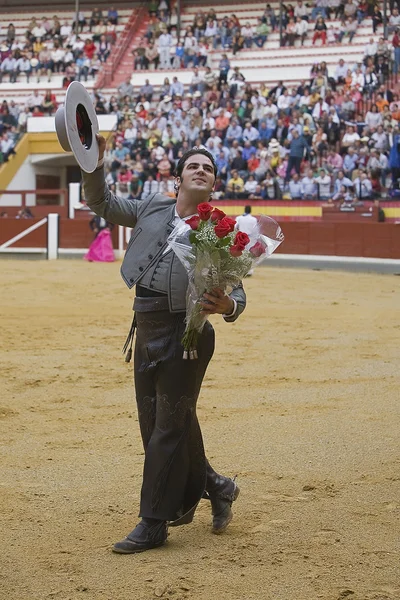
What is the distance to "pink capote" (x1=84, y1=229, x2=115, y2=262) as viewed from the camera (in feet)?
59.0

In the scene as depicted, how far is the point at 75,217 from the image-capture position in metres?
20.1

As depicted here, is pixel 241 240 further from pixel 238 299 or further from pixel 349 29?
pixel 349 29

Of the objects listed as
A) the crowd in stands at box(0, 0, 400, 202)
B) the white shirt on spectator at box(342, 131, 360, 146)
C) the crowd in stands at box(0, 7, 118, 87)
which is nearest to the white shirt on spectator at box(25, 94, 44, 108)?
the crowd in stands at box(0, 7, 118, 87)

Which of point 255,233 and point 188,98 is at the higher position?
Answer: point 188,98

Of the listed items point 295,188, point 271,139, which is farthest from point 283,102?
point 295,188

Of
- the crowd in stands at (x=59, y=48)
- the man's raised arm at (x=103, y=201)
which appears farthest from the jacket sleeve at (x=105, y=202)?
the crowd in stands at (x=59, y=48)

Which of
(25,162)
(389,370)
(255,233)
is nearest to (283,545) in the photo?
(255,233)

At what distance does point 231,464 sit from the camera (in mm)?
4656

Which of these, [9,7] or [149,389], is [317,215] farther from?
[9,7]

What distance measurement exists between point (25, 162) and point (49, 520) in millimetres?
21929

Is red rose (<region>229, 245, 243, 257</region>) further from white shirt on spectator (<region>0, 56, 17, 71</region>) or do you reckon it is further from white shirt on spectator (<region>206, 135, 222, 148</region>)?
white shirt on spectator (<region>0, 56, 17, 71</region>)

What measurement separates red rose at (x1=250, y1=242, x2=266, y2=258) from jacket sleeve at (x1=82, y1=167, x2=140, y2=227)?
Result: 52cm

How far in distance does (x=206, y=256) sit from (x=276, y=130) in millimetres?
16749

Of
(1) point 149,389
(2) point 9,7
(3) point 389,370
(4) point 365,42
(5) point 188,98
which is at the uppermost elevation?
(2) point 9,7
